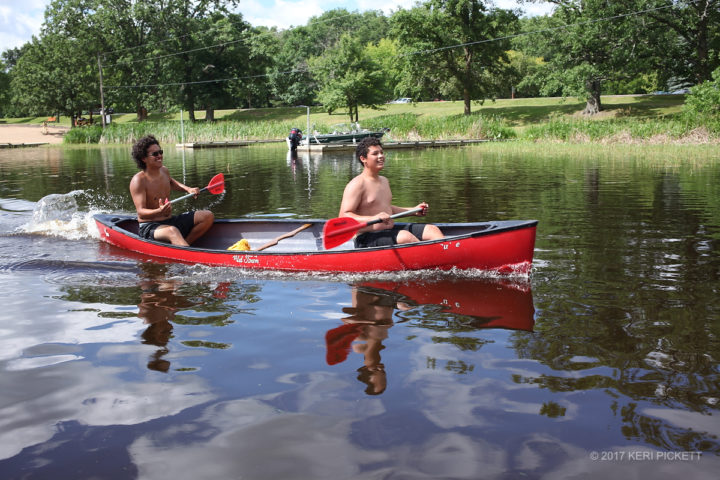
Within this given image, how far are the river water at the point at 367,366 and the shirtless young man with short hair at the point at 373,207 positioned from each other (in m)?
0.49

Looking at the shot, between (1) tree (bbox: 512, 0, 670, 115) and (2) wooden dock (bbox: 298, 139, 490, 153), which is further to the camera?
(1) tree (bbox: 512, 0, 670, 115)

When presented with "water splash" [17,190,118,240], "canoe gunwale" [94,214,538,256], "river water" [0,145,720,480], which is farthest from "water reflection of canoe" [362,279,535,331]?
"water splash" [17,190,118,240]

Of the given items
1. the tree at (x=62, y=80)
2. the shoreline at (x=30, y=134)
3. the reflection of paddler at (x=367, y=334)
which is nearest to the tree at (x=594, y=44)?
the reflection of paddler at (x=367, y=334)

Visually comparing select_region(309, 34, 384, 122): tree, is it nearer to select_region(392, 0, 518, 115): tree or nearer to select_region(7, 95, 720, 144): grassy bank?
select_region(7, 95, 720, 144): grassy bank

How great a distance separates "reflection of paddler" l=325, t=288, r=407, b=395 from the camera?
4.53 metres

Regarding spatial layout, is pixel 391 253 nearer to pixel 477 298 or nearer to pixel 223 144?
pixel 477 298

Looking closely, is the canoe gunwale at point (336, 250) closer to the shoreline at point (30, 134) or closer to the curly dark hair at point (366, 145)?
the curly dark hair at point (366, 145)

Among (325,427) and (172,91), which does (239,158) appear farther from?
(172,91)

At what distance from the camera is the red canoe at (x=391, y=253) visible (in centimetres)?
683

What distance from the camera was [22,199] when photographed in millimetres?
15812

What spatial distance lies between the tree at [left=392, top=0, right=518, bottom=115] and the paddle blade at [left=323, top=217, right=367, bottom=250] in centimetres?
3880

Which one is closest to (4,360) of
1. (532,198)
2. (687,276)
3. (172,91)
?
(687,276)

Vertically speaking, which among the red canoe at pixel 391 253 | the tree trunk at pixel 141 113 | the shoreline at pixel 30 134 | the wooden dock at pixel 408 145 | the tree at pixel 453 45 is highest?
the tree at pixel 453 45

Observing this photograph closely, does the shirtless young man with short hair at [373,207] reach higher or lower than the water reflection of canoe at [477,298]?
higher
